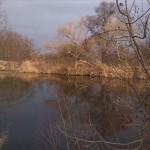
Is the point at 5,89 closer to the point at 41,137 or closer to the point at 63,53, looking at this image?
the point at 41,137

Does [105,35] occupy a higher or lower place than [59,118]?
higher

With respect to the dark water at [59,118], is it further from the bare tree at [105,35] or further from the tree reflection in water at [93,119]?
the bare tree at [105,35]

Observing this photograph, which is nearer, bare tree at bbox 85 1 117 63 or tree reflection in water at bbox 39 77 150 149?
bare tree at bbox 85 1 117 63

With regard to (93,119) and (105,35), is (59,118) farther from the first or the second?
(105,35)

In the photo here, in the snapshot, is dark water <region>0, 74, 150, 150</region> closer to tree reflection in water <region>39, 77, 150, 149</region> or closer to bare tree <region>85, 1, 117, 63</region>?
tree reflection in water <region>39, 77, 150, 149</region>

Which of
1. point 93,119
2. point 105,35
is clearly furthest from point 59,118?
point 105,35

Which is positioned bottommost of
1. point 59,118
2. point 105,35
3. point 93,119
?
point 93,119

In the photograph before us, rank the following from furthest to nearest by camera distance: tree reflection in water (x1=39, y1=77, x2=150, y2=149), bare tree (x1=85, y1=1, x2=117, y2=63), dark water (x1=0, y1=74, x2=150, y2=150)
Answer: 1. dark water (x1=0, y1=74, x2=150, y2=150)
2. tree reflection in water (x1=39, y1=77, x2=150, y2=149)
3. bare tree (x1=85, y1=1, x2=117, y2=63)

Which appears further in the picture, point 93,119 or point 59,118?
point 93,119

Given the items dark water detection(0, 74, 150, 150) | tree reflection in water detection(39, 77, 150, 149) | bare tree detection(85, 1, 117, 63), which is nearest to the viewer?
bare tree detection(85, 1, 117, 63)

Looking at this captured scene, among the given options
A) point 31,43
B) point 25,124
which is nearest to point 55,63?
point 31,43

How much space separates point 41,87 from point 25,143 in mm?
10490

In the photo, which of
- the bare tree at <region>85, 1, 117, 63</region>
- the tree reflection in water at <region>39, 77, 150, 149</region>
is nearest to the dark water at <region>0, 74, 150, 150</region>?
the tree reflection in water at <region>39, 77, 150, 149</region>

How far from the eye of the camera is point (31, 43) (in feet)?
119
